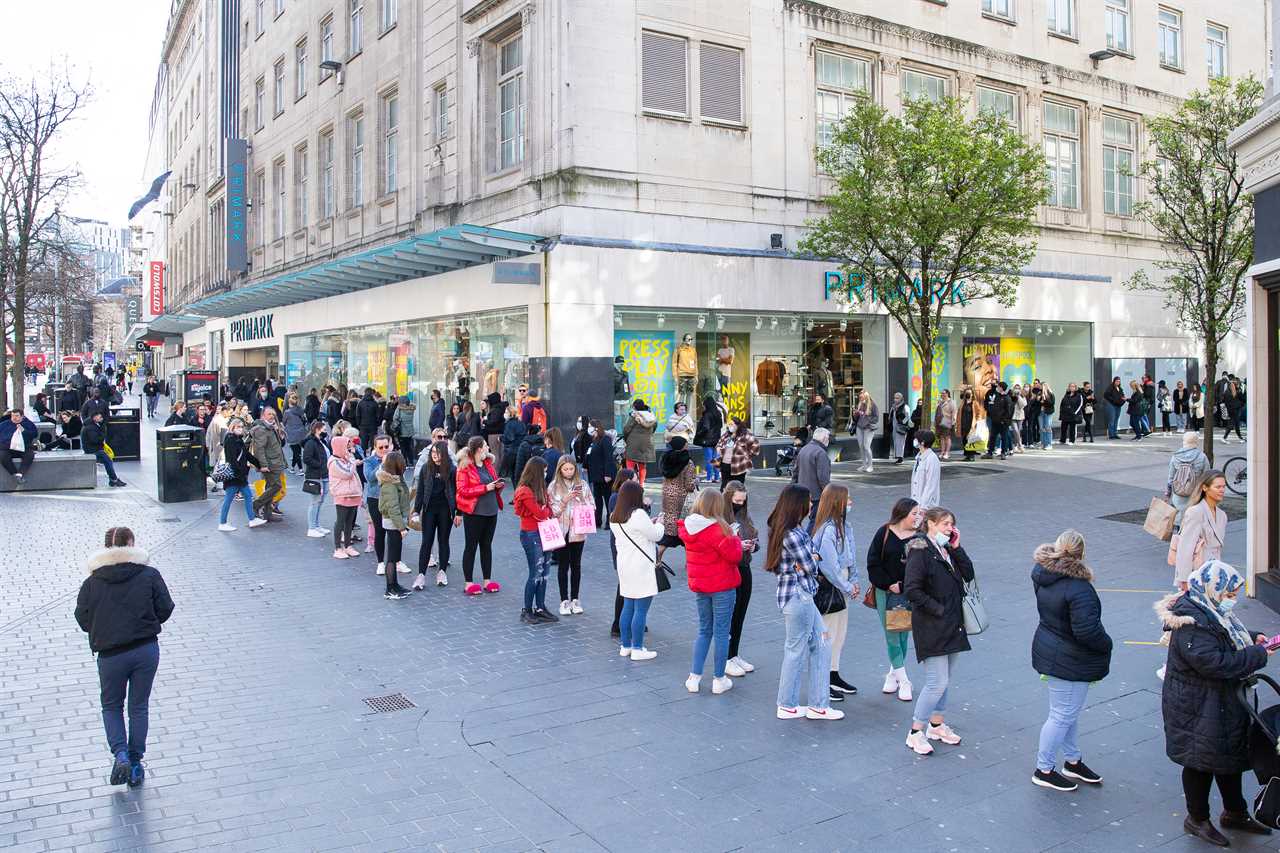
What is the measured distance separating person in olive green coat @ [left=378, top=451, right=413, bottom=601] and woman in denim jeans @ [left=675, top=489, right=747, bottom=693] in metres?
4.37

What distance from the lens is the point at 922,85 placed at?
83.8 feet

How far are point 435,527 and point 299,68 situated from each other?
97.2 feet

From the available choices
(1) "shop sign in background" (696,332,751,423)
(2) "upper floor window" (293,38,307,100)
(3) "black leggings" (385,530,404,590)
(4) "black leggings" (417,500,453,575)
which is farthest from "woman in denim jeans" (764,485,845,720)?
(2) "upper floor window" (293,38,307,100)

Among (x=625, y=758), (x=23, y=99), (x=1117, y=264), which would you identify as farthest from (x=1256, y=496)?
(x=23, y=99)

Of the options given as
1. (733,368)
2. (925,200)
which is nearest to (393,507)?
(733,368)

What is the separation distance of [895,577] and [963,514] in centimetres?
996

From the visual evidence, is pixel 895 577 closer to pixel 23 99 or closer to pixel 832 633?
pixel 832 633

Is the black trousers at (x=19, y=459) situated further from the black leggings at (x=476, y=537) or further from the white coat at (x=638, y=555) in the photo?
the white coat at (x=638, y=555)

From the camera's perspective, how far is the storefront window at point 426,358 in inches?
870

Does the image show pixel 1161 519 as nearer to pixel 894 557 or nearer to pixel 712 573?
pixel 894 557

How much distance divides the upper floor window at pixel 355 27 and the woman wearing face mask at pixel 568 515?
2448 cm

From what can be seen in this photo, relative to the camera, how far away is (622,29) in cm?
2061

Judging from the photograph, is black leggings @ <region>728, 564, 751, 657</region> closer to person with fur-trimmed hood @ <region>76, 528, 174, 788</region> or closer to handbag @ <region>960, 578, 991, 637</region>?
handbag @ <region>960, 578, 991, 637</region>

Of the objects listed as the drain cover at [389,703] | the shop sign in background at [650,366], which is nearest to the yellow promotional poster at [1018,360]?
the shop sign in background at [650,366]
